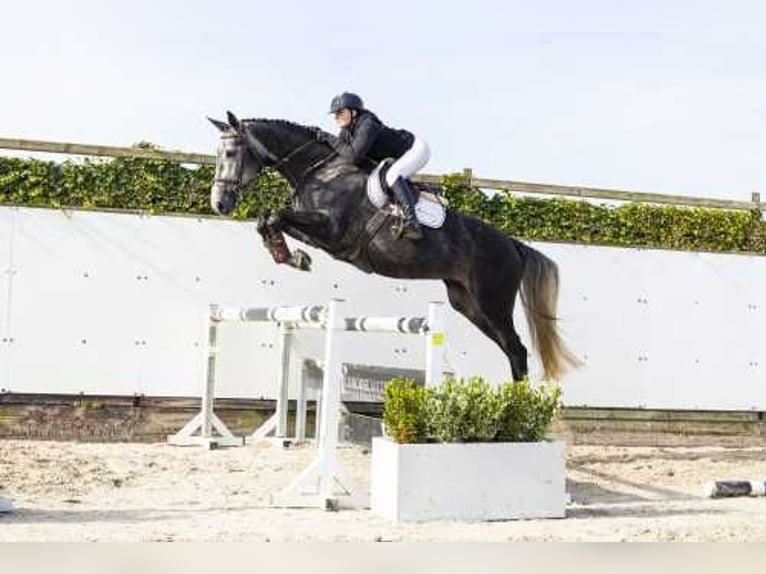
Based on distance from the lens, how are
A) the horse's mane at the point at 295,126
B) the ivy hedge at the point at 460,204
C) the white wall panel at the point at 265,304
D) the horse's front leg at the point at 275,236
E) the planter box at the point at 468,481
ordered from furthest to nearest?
the ivy hedge at the point at 460,204 < the white wall panel at the point at 265,304 < the horse's mane at the point at 295,126 < the horse's front leg at the point at 275,236 < the planter box at the point at 468,481

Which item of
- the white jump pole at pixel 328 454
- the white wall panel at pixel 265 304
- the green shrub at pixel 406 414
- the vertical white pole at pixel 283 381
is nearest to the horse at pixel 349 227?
the white jump pole at pixel 328 454

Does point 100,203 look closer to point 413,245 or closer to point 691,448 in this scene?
point 413,245

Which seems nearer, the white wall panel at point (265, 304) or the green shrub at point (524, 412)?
the green shrub at point (524, 412)

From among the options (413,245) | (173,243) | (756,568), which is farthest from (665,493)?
(173,243)

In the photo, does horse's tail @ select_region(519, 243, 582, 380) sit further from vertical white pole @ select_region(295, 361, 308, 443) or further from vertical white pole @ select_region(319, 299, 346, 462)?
vertical white pole @ select_region(319, 299, 346, 462)

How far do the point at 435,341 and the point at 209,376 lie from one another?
2.90m

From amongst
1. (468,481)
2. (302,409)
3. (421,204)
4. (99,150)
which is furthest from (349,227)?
(99,150)

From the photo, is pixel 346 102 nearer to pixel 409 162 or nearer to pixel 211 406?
pixel 409 162

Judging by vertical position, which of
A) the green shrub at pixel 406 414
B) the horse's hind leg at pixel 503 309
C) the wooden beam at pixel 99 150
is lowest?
the green shrub at pixel 406 414

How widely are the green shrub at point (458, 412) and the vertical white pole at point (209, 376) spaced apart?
279 cm

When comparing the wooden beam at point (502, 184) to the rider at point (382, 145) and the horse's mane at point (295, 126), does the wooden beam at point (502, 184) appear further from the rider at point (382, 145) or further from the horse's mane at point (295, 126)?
the rider at point (382, 145)

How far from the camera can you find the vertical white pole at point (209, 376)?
8117 millimetres

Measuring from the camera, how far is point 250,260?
8711 mm

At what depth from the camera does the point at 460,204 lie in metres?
9.28
